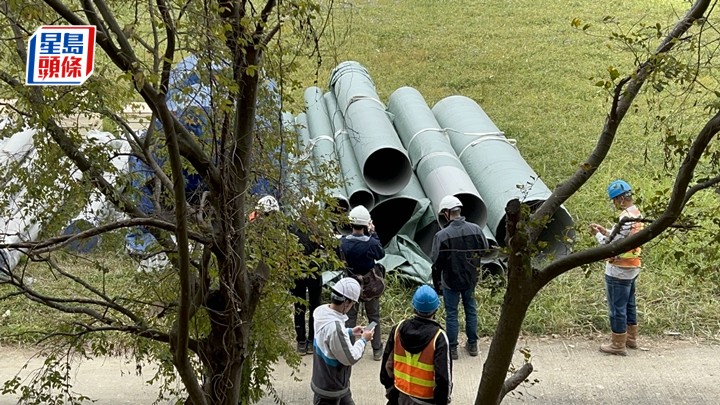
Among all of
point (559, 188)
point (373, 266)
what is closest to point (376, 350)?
point (373, 266)

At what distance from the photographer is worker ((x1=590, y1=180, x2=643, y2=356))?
7699 mm

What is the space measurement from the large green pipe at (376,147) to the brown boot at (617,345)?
3.18 meters

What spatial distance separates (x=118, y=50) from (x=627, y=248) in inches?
101

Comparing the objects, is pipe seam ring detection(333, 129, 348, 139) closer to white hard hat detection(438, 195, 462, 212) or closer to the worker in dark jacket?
white hard hat detection(438, 195, 462, 212)

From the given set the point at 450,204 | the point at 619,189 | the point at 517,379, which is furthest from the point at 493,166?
the point at 517,379

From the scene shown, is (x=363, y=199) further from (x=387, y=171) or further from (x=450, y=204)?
(x=450, y=204)

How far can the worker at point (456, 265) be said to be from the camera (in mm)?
7949

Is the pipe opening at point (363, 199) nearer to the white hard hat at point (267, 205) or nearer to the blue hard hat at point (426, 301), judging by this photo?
the blue hard hat at point (426, 301)

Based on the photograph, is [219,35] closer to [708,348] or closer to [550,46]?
[708,348]

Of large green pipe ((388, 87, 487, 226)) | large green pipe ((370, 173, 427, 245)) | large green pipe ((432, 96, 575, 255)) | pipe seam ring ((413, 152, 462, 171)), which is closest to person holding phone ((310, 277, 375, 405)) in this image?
large green pipe ((388, 87, 487, 226))

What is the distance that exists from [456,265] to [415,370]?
2165mm

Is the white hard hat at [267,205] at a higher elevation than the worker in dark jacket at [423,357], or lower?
higher

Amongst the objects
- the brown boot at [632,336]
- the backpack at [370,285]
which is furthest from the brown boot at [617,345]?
the backpack at [370,285]

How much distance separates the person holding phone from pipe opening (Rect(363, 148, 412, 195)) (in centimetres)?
410
